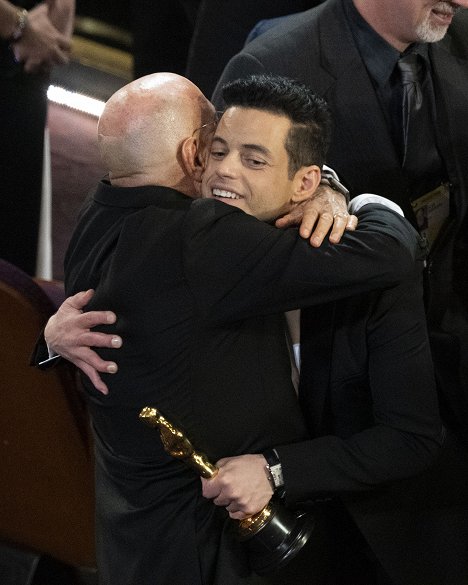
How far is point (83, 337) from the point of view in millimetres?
1526

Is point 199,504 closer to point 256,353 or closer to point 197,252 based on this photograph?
point 256,353

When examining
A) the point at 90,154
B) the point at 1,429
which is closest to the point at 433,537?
the point at 1,429

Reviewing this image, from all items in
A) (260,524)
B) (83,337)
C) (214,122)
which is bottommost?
(260,524)

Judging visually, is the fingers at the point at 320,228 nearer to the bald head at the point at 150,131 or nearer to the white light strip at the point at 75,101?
the bald head at the point at 150,131

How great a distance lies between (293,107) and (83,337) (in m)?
0.44

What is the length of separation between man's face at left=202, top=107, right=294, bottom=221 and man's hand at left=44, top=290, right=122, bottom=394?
0.24 meters

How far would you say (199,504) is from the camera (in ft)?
4.99

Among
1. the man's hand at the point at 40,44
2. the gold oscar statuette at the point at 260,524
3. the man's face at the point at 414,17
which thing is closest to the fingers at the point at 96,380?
the gold oscar statuette at the point at 260,524

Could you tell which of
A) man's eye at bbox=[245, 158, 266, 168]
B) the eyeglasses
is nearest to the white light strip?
the eyeglasses

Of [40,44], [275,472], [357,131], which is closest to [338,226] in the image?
[275,472]

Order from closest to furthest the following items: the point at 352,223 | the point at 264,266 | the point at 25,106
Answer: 1. the point at 264,266
2. the point at 352,223
3. the point at 25,106

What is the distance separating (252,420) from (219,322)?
166mm

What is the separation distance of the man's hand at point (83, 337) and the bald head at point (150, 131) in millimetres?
190

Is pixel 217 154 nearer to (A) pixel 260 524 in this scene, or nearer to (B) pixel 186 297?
(B) pixel 186 297
